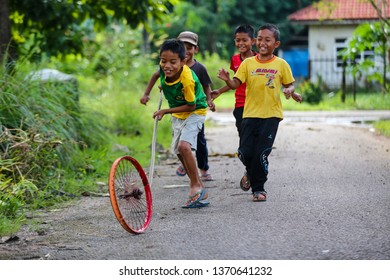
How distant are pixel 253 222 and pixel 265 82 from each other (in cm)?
169

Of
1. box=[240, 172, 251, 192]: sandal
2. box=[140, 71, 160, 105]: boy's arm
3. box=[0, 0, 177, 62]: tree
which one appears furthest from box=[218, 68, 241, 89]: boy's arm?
box=[0, 0, 177, 62]: tree

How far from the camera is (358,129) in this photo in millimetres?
16688

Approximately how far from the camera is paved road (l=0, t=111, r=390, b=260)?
5.95 m

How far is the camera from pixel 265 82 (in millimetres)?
8125

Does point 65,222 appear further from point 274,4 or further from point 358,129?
point 274,4

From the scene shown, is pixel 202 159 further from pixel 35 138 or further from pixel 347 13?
pixel 347 13

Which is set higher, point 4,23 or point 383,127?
point 4,23

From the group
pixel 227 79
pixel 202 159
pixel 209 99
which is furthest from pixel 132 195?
pixel 202 159

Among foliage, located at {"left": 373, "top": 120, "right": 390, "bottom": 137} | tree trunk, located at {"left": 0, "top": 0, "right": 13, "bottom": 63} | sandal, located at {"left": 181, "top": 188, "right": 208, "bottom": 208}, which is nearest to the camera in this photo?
sandal, located at {"left": 181, "top": 188, "right": 208, "bottom": 208}

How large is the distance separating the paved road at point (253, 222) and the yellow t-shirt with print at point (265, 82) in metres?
0.86

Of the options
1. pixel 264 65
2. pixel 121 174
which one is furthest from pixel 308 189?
pixel 121 174

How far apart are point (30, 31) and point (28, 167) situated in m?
6.06

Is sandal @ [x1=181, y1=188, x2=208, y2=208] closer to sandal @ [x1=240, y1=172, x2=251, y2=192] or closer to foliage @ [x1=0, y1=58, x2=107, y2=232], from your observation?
sandal @ [x1=240, y1=172, x2=251, y2=192]

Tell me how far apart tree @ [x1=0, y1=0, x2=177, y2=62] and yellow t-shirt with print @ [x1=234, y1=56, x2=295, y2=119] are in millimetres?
5869
